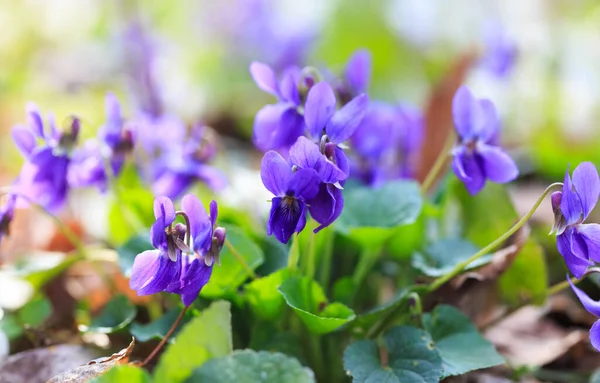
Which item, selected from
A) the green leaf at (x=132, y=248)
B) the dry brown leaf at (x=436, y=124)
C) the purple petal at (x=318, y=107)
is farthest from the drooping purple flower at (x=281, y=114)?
the dry brown leaf at (x=436, y=124)

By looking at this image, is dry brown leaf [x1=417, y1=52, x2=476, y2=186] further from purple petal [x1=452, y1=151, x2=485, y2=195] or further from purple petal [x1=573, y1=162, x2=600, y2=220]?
purple petal [x1=573, y1=162, x2=600, y2=220]

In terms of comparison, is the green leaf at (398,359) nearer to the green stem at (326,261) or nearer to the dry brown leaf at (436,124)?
the green stem at (326,261)

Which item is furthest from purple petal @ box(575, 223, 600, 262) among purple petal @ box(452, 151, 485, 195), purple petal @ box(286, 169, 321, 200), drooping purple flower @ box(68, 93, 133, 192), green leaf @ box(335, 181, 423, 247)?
drooping purple flower @ box(68, 93, 133, 192)

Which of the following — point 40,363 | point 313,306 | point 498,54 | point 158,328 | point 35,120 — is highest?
point 498,54

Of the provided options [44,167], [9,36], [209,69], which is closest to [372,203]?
[44,167]

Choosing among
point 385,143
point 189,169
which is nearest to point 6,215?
point 189,169

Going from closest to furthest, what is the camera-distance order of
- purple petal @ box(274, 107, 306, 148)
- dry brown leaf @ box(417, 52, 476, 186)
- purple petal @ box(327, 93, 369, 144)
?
purple petal @ box(327, 93, 369, 144), purple petal @ box(274, 107, 306, 148), dry brown leaf @ box(417, 52, 476, 186)

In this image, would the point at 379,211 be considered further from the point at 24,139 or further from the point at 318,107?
the point at 24,139
